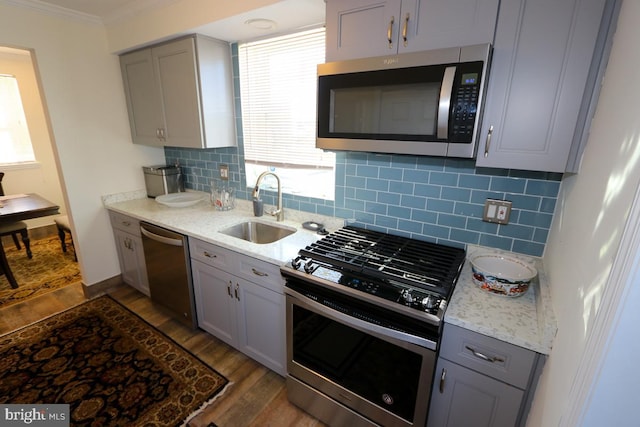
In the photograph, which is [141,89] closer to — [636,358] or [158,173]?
[158,173]

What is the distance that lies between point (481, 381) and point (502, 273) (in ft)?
1.88

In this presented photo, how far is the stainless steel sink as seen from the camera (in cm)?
227

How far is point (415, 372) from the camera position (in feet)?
4.13

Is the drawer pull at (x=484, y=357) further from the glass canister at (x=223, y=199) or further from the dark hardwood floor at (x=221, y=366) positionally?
the glass canister at (x=223, y=199)

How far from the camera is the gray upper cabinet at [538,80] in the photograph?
103 centimetres

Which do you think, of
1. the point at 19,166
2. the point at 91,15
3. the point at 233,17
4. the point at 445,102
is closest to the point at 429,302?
the point at 445,102

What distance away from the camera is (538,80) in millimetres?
1118

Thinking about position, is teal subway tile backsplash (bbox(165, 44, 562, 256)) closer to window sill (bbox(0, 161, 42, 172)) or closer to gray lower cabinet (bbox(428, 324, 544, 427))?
gray lower cabinet (bbox(428, 324, 544, 427))

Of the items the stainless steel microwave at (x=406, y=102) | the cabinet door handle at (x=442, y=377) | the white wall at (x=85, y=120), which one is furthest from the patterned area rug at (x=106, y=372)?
the stainless steel microwave at (x=406, y=102)

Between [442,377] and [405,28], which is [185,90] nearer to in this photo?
[405,28]

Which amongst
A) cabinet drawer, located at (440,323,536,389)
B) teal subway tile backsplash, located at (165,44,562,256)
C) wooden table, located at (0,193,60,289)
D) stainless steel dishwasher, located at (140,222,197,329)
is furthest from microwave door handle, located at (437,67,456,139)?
wooden table, located at (0,193,60,289)

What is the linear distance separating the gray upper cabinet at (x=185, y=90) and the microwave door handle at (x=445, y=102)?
1.74 metres

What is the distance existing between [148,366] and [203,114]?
5.92ft

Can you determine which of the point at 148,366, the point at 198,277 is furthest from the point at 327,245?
the point at 148,366
